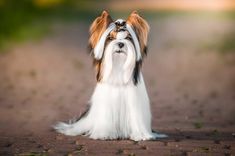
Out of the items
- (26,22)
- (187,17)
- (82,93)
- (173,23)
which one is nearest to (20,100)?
(82,93)

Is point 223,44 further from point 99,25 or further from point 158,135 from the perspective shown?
point 99,25

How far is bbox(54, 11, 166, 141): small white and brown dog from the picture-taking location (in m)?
10.1

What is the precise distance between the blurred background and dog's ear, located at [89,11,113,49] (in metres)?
1.54

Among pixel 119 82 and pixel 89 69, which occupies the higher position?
pixel 89 69

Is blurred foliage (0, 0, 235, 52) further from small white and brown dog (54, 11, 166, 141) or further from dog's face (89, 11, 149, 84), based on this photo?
dog's face (89, 11, 149, 84)

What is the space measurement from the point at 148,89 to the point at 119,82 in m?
6.57

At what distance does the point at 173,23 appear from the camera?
3578 centimetres

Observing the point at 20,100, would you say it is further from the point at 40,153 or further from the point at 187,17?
the point at 187,17

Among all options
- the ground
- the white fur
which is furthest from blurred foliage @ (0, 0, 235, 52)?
the white fur

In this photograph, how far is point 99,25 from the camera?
403 inches

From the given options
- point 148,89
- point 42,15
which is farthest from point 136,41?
point 42,15

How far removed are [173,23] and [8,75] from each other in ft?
57.8

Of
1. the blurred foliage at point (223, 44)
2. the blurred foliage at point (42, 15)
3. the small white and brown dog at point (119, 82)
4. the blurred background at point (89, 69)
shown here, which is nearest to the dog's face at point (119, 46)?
the small white and brown dog at point (119, 82)

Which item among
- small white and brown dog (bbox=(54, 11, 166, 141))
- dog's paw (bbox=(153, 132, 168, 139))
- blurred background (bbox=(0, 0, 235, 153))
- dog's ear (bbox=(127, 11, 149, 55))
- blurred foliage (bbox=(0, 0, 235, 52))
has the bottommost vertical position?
dog's paw (bbox=(153, 132, 168, 139))
